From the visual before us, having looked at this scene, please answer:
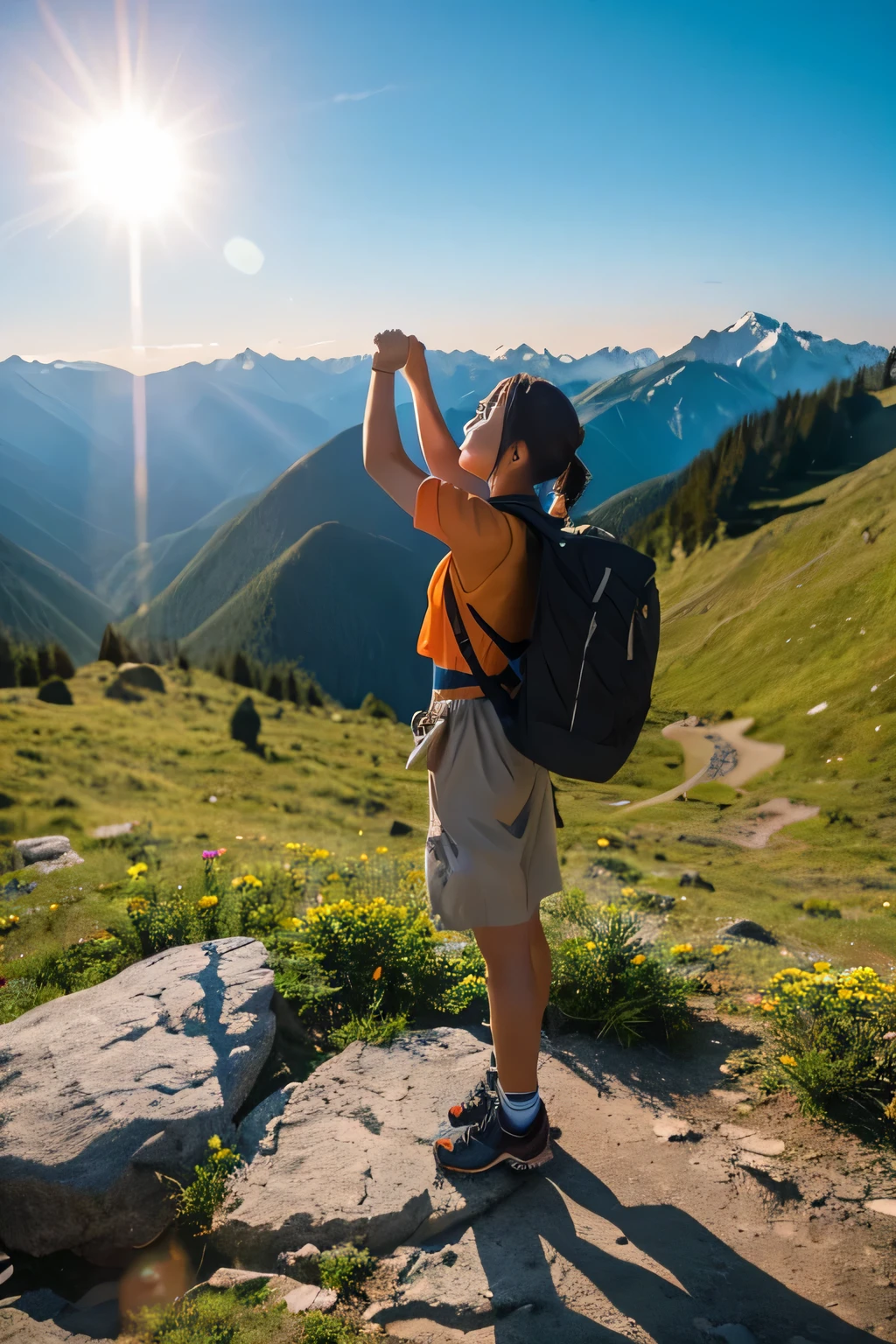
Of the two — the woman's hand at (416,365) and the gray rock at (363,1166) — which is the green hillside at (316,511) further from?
the woman's hand at (416,365)

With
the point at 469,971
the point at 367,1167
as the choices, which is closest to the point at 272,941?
the point at 469,971

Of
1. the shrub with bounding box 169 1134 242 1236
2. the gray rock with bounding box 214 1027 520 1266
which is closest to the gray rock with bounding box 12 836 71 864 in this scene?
the gray rock with bounding box 214 1027 520 1266

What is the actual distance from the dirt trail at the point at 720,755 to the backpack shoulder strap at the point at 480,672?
10395mm

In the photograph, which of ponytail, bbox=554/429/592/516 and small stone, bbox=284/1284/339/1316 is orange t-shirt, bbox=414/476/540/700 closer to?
ponytail, bbox=554/429/592/516

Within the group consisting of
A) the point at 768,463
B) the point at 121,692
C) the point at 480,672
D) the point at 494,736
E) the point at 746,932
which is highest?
the point at 768,463

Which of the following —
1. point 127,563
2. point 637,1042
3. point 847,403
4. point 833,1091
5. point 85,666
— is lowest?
point 637,1042

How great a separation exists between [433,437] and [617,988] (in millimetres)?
3145

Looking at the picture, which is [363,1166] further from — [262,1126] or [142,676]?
[142,676]

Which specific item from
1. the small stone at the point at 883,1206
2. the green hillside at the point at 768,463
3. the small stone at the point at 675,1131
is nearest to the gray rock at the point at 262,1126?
the small stone at the point at 675,1131

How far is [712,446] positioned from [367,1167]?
20.7 m

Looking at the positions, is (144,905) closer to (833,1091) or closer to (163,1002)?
(163,1002)

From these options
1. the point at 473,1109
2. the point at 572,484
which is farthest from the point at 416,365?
the point at 473,1109

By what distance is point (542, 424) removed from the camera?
2.45 metres

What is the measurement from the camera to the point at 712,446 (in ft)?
65.9
